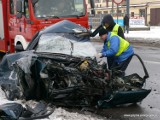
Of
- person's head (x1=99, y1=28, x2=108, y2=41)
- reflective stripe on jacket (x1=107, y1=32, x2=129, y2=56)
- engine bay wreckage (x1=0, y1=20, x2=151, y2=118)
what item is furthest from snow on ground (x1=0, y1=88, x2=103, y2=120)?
person's head (x1=99, y1=28, x2=108, y2=41)

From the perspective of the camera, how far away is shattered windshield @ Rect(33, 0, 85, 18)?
10.6 metres

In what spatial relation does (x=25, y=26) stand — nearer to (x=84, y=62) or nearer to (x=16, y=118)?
(x=84, y=62)

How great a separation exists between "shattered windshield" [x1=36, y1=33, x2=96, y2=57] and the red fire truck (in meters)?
3.15

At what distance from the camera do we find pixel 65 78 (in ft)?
21.1

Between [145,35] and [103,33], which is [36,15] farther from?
[145,35]

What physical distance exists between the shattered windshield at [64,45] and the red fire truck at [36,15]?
3.15m

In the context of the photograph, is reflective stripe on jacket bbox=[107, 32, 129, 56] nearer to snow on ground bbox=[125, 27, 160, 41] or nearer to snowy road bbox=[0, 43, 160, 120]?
snowy road bbox=[0, 43, 160, 120]

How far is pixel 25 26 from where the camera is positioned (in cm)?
1081

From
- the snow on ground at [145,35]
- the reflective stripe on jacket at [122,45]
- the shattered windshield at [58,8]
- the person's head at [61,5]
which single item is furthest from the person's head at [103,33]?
the snow on ground at [145,35]

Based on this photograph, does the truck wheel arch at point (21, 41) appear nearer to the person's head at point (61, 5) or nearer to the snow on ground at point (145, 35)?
the person's head at point (61, 5)

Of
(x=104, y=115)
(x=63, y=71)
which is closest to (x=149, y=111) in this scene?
(x=104, y=115)

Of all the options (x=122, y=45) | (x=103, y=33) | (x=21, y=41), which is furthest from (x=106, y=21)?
(x=21, y=41)

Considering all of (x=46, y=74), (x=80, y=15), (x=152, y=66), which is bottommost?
(x=152, y=66)

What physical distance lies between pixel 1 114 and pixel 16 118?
295 mm
